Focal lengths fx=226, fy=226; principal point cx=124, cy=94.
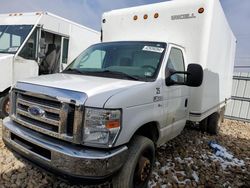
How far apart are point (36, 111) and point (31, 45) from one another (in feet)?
14.2

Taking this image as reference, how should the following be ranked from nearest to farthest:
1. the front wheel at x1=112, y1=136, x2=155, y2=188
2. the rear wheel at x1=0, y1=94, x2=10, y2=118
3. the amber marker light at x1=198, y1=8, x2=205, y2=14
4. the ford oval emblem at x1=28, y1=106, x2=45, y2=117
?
1. the ford oval emblem at x1=28, y1=106, x2=45, y2=117
2. the front wheel at x1=112, y1=136, x2=155, y2=188
3. the amber marker light at x1=198, y1=8, x2=205, y2=14
4. the rear wheel at x1=0, y1=94, x2=10, y2=118

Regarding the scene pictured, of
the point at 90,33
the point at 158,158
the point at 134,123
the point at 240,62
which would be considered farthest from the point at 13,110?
the point at 240,62

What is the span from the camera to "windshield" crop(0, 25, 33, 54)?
626 centimetres

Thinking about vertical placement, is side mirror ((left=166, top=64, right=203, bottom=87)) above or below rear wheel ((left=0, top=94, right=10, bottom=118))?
above

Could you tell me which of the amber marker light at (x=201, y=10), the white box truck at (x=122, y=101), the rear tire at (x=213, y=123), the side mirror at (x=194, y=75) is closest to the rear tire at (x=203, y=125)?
the rear tire at (x=213, y=123)

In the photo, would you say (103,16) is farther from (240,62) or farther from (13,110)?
(240,62)

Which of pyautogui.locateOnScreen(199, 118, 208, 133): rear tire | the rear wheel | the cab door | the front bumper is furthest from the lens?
pyautogui.locateOnScreen(199, 118, 208, 133): rear tire

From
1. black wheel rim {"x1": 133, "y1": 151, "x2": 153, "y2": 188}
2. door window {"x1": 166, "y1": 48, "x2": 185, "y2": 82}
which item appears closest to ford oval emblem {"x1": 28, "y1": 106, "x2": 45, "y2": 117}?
black wheel rim {"x1": 133, "y1": 151, "x2": 153, "y2": 188}

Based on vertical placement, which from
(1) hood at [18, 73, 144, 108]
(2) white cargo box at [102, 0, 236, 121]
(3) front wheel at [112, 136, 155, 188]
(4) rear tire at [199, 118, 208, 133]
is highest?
(2) white cargo box at [102, 0, 236, 121]

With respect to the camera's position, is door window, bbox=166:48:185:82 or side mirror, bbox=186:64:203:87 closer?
side mirror, bbox=186:64:203:87

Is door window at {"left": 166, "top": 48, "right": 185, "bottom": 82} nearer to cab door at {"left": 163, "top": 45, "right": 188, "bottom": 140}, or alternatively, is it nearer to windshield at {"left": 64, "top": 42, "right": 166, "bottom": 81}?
cab door at {"left": 163, "top": 45, "right": 188, "bottom": 140}

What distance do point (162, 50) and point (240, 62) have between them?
40.3 feet

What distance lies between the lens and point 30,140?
2.67 meters

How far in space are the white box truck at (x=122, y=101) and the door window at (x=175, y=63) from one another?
0.02 m
